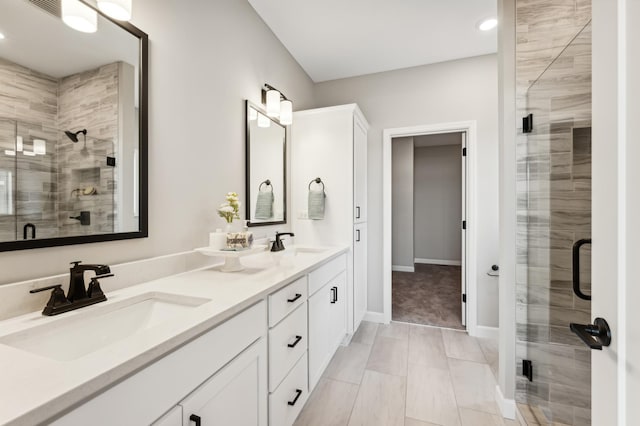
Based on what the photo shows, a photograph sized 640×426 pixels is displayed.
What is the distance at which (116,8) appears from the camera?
1031 mm

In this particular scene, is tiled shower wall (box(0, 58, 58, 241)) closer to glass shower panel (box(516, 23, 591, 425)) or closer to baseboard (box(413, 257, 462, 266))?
glass shower panel (box(516, 23, 591, 425))

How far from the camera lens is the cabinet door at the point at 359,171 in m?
2.55

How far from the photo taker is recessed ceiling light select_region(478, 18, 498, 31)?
2207 millimetres

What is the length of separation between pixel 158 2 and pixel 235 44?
0.60m

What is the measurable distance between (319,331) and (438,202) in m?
4.74

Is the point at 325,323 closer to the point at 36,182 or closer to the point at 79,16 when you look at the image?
the point at 36,182

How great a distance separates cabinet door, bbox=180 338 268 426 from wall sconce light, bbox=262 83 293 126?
166cm

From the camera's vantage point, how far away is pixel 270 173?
231 cm

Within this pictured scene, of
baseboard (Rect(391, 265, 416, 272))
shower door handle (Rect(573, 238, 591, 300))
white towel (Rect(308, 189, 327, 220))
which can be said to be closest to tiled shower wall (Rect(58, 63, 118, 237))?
white towel (Rect(308, 189, 327, 220))
